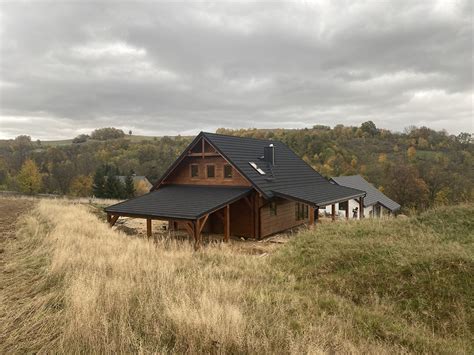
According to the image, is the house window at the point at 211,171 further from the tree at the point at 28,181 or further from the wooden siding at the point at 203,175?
the tree at the point at 28,181

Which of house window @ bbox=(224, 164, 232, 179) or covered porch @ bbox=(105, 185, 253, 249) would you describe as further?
house window @ bbox=(224, 164, 232, 179)

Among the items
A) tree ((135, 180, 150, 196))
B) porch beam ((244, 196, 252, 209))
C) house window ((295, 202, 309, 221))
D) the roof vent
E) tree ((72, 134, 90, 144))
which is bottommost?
tree ((135, 180, 150, 196))

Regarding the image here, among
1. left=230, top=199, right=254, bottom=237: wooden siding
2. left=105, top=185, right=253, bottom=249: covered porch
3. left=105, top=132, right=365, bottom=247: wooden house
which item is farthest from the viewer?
left=230, top=199, right=254, bottom=237: wooden siding

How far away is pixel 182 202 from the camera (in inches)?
623

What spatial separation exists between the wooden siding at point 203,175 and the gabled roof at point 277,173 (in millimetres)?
508

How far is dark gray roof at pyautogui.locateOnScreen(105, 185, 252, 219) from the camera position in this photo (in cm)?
1426

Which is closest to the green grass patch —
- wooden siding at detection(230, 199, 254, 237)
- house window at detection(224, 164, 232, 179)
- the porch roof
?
the porch roof

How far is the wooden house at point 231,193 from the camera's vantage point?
51.5ft

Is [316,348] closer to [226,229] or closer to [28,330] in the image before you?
[28,330]

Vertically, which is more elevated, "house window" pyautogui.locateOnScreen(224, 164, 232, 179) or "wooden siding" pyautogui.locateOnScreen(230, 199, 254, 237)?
"house window" pyautogui.locateOnScreen(224, 164, 232, 179)

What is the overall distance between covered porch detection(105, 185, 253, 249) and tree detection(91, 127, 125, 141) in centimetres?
11570

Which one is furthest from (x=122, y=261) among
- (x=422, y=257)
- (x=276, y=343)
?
(x=422, y=257)

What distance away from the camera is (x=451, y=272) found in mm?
7461

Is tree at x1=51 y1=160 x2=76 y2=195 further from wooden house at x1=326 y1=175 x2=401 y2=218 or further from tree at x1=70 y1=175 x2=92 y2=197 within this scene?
wooden house at x1=326 y1=175 x2=401 y2=218
